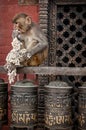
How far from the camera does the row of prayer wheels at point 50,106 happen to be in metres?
4.50

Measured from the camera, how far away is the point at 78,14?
5.78 m

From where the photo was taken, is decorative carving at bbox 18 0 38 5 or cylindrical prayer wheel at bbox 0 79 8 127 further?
decorative carving at bbox 18 0 38 5

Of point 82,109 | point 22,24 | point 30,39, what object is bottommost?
point 82,109

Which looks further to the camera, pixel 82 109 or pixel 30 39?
pixel 30 39

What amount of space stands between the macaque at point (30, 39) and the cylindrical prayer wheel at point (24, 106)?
334 mm

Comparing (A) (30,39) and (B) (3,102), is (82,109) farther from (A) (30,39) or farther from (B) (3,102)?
(A) (30,39)

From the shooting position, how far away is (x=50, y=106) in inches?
178

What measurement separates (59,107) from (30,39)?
3.08ft

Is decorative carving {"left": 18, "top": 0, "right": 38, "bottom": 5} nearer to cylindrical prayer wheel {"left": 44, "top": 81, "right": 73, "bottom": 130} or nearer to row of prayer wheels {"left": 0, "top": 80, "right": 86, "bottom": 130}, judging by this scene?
row of prayer wheels {"left": 0, "top": 80, "right": 86, "bottom": 130}

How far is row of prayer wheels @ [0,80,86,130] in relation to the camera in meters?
4.50

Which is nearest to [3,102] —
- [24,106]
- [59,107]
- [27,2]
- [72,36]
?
[24,106]

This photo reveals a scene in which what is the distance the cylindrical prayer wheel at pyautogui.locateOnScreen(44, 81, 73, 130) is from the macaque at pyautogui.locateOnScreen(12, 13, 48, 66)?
0.48 metres

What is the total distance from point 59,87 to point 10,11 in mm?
1864

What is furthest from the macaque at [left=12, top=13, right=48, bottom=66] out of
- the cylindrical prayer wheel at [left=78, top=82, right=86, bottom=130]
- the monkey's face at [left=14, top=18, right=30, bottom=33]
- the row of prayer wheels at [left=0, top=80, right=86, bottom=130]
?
the cylindrical prayer wheel at [left=78, top=82, right=86, bottom=130]
